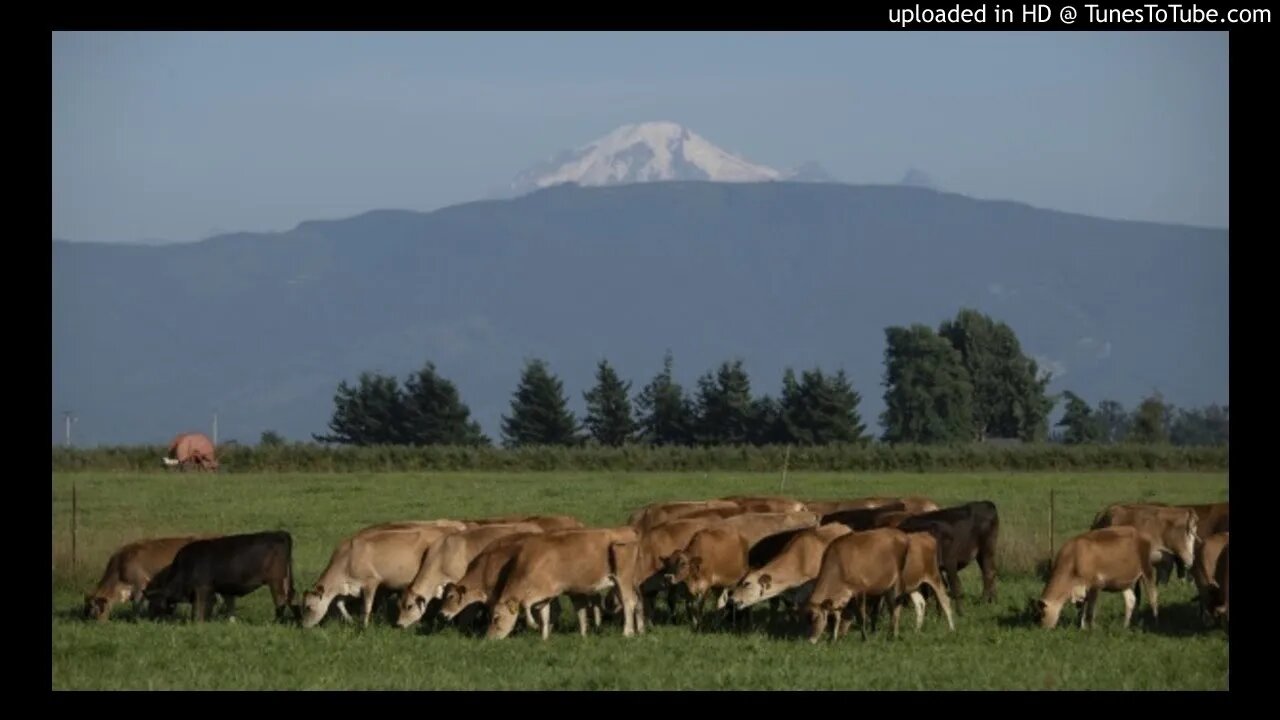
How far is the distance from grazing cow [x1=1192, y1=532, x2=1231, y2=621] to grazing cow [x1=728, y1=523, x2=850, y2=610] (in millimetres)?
4061

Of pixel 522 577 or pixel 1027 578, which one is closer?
pixel 522 577

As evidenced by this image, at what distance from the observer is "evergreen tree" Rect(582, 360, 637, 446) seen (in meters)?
104

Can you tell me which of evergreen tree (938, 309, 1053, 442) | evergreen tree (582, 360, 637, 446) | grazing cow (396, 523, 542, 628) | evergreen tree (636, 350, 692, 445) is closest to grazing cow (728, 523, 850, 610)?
grazing cow (396, 523, 542, 628)

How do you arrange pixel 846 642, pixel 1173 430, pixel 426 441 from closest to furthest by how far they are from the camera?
pixel 846 642 < pixel 426 441 < pixel 1173 430

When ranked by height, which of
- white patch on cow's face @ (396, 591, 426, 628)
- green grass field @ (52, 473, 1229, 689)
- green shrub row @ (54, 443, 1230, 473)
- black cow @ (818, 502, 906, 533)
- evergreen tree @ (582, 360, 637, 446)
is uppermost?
evergreen tree @ (582, 360, 637, 446)

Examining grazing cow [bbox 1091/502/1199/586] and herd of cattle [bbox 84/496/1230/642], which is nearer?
herd of cattle [bbox 84/496/1230/642]

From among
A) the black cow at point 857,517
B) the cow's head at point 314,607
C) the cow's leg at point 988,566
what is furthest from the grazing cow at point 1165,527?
the cow's head at point 314,607

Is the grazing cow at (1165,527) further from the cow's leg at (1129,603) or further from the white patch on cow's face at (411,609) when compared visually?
the white patch on cow's face at (411,609)

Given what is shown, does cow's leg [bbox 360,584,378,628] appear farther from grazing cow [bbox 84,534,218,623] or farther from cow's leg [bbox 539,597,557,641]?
cow's leg [bbox 539,597,557,641]

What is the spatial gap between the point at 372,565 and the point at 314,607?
1148 mm
